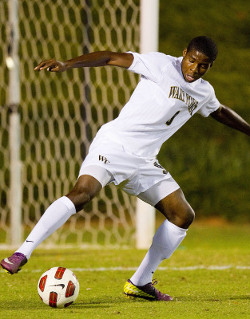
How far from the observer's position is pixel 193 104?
5918mm

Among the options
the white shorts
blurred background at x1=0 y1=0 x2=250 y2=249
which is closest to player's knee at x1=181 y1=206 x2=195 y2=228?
the white shorts

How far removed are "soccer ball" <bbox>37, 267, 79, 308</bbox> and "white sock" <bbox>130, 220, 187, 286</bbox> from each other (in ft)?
2.13

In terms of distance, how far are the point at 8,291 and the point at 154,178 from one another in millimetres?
1351

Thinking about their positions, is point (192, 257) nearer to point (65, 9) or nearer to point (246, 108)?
point (65, 9)

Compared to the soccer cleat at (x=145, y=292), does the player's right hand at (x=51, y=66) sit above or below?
above

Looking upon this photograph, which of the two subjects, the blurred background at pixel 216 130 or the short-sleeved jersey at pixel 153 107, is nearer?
the short-sleeved jersey at pixel 153 107

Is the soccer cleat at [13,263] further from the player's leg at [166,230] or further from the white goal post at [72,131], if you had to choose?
the white goal post at [72,131]

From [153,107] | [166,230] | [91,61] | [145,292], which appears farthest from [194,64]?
[145,292]

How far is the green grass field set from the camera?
5.25m

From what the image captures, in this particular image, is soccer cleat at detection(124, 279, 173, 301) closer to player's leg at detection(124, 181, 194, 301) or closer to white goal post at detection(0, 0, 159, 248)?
player's leg at detection(124, 181, 194, 301)

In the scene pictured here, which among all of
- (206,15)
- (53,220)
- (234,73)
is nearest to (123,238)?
(53,220)

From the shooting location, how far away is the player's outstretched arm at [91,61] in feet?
17.4

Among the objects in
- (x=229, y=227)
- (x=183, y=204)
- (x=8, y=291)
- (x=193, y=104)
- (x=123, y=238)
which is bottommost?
(x=229, y=227)

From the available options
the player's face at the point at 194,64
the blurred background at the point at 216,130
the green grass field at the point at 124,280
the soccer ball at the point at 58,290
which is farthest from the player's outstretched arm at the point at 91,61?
the blurred background at the point at 216,130
